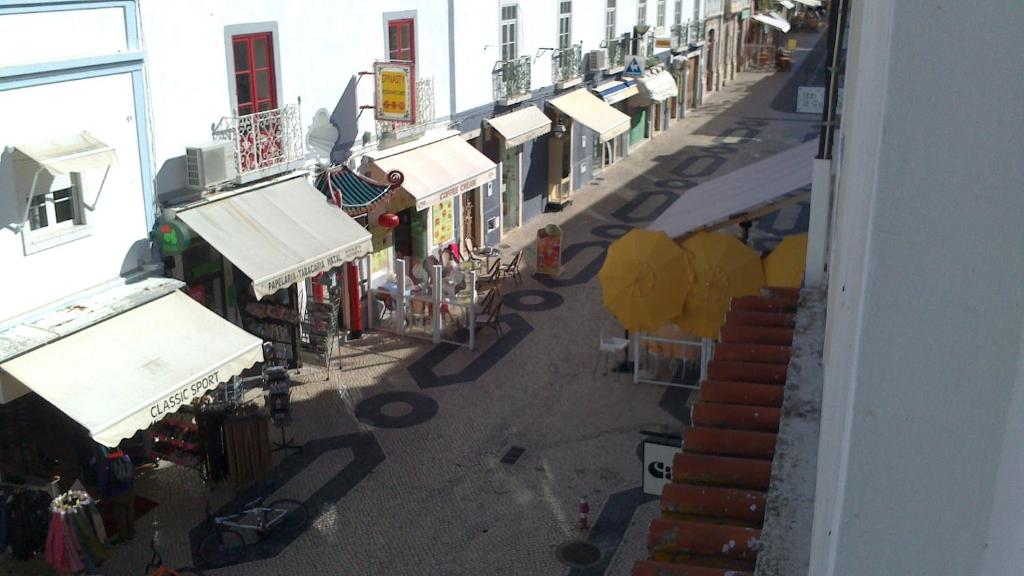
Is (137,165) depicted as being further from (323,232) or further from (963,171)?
(963,171)

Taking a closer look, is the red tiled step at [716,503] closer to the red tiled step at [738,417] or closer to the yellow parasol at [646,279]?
the red tiled step at [738,417]

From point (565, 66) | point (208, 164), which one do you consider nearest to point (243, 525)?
point (208, 164)

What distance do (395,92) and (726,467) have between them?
12768 millimetres

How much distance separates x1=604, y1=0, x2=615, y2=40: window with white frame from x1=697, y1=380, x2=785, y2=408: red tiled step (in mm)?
23946

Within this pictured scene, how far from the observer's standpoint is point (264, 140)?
47.6ft

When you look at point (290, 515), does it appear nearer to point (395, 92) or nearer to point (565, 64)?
point (395, 92)

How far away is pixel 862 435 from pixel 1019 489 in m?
0.28

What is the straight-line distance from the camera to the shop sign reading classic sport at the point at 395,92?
1662 cm

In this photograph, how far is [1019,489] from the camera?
1.79 meters

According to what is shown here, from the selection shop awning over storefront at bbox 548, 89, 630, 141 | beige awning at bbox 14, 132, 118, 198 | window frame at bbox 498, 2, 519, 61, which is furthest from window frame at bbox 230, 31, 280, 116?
shop awning over storefront at bbox 548, 89, 630, 141

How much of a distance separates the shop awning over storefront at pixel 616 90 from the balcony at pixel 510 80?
493cm

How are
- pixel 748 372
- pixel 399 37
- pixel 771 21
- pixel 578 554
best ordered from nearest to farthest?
pixel 748 372
pixel 578 554
pixel 399 37
pixel 771 21

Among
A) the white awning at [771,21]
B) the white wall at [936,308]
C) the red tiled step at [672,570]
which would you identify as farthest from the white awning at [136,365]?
the white awning at [771,21]

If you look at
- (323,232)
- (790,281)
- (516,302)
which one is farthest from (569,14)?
(790,281)
